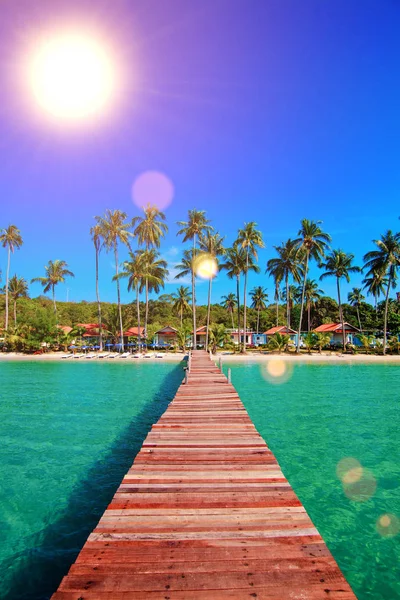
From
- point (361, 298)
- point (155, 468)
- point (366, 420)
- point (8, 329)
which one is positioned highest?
point (361, 298)

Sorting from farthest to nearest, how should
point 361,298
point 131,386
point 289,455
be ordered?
point 361,298 → point 131,386 → point 289,455

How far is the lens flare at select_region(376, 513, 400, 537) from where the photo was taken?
18.8 feet

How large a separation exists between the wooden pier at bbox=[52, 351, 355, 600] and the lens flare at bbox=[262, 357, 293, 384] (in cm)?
1768

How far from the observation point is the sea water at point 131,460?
16.8 ft

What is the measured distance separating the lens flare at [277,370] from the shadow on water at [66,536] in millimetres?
15674

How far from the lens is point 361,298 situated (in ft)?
216

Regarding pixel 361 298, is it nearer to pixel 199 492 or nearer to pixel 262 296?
pixel 262 296

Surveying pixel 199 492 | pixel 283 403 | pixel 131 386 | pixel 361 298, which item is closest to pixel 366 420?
pixel 283 403

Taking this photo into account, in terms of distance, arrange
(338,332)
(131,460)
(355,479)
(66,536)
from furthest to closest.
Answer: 1. (338,332)
2. (131,460)
3. (355,479)
4. (66,536)

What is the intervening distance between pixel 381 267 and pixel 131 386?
3836 cm

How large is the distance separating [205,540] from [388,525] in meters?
4.48

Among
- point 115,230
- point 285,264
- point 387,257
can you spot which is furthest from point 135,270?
point 387,257

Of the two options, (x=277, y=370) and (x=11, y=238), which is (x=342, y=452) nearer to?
(x=277, y=370)

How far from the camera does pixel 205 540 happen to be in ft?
11.9
